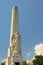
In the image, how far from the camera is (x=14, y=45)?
40438 millimetres

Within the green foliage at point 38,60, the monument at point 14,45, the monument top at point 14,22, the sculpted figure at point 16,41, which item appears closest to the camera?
the monument at point 14,45

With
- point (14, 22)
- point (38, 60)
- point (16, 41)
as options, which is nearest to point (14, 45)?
point (16, 41)

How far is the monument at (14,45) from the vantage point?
3947cm

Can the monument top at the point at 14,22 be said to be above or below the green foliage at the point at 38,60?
above

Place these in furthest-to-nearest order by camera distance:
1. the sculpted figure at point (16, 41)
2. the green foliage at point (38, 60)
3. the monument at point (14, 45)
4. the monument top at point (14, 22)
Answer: the green foliage at point (38, 60) < the monument top at point (14, 22) < the sculpted figure at point (16, 41) < the monument at point (14, 45)

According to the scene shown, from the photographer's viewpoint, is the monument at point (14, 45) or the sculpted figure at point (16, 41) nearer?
the monument at point (14, 45)

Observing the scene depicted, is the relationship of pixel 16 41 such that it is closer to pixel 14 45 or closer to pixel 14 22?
pixel 14 45

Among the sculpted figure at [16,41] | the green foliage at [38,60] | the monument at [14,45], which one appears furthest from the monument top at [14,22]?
the green foliage at [38,60]

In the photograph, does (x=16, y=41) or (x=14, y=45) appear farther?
(x=16, y=41)

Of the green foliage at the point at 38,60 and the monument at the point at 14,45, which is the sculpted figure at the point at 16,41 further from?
the green foliage at the point at 38,60

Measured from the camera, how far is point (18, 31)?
138ft

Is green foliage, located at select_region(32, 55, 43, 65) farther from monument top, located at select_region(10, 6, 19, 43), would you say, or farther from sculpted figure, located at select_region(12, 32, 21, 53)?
monument top, located at select_region(10, 6, 19, 43)

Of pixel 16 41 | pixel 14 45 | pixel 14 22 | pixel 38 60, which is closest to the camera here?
pixel 14 45

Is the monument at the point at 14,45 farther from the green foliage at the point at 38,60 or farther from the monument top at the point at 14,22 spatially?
the green foliage at the point at 38,60
